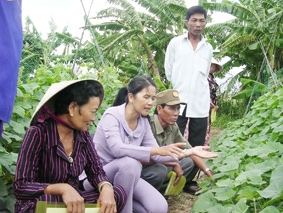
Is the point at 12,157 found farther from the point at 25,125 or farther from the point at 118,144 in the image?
the point at 118,144

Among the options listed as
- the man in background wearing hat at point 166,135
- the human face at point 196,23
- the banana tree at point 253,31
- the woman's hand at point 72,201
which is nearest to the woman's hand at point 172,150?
the man in background wearing hat at point 166,135

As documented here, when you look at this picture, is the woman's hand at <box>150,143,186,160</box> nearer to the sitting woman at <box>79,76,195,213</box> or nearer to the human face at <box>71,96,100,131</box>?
the sitting woman at <box>79,76,195,213</box>

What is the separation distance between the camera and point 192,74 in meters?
4.03

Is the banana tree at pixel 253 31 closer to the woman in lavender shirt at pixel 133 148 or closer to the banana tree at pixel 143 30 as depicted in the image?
the banana tree at pixel 143 30

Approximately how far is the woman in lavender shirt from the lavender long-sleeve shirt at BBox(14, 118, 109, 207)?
0.89 feet

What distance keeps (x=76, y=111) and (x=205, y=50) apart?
88.7 inches

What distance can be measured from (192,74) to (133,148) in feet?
5.29

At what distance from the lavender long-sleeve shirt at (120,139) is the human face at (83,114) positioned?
533mm

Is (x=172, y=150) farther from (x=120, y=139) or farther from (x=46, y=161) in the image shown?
(x=46, y=161)

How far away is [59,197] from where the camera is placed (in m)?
1.99

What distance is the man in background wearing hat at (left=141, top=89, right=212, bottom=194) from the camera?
2955mm

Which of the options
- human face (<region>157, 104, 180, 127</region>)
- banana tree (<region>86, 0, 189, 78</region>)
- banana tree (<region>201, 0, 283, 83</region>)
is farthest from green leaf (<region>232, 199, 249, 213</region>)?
banana tree (<region>86, 0, 189, 78</region>)

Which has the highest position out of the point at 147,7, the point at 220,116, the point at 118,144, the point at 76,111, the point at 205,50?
the point at 147,7

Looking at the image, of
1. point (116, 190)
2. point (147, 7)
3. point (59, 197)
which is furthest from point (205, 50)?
point (147, 7)
